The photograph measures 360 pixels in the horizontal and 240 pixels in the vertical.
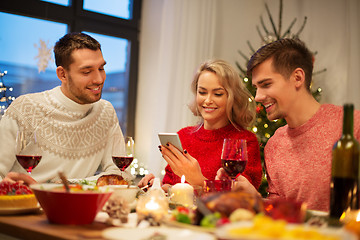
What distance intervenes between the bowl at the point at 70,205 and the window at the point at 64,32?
134 inches

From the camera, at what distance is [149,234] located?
107 cm

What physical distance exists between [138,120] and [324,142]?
3.47 m

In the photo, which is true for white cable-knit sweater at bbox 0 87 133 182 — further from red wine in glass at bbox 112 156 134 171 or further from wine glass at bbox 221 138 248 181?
wine glass at bbox 221 138 248 181

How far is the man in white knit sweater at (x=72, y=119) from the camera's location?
2316mm

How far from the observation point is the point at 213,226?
104 centimetres

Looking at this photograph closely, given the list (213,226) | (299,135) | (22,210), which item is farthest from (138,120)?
(213,226)

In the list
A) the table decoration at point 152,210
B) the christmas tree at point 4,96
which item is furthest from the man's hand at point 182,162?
the christmas tree at point 4,96

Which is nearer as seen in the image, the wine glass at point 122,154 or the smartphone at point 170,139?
the wine glass at point 122,154

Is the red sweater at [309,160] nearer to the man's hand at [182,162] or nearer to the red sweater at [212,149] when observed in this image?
the red sweater at [212,149]

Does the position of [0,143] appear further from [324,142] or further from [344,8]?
[344,8]

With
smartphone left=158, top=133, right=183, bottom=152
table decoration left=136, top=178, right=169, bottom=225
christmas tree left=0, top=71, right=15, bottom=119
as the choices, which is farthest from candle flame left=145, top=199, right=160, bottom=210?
christmas tree left=0, top=71, right=15, bottom=119

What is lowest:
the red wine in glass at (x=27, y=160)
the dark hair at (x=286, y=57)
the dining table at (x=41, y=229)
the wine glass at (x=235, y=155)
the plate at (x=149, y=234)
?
the dining table at (x=41, y=229)

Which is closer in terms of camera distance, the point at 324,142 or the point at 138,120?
the point at 324,142

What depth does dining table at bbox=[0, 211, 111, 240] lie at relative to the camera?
1094 millimetres
